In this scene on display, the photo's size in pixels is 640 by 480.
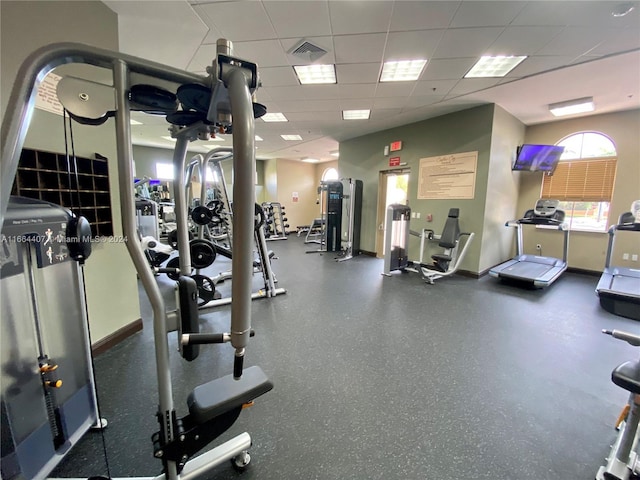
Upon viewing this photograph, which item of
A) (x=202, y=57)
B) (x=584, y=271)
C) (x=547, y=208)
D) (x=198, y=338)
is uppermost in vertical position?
(x=202, y=57)

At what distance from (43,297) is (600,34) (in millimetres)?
4802

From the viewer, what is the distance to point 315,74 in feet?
11.7

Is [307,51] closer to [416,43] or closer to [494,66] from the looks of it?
[416,43]

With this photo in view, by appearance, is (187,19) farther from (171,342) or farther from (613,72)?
(613,72)

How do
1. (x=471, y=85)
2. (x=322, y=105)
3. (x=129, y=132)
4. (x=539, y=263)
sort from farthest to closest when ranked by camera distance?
(x=539, y=263)
(x=322, y=105)
(x=471, y=85)
(x=129, y=132)

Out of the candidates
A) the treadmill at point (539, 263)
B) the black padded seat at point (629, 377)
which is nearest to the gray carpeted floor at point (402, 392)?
the black padded seat at point (629, 377)

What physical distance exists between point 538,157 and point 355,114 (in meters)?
3.55

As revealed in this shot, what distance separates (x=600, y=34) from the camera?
8.45 ft

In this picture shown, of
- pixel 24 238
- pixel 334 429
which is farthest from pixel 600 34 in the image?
pixel 24 238

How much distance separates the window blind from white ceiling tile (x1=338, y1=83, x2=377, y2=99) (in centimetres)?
418

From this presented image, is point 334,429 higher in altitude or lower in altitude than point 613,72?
lower

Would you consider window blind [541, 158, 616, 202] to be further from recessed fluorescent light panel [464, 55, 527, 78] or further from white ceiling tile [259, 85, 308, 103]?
white ceiling tile [259, 85, 308, 103]

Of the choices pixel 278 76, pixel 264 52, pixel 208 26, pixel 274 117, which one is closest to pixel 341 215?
pixel 274 117

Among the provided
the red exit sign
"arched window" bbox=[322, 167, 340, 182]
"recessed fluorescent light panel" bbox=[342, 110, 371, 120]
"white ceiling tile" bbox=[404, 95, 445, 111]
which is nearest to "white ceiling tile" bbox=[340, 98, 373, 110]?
"recessed fluorescent light panel" bbox=[342, 110, 371, 120]
